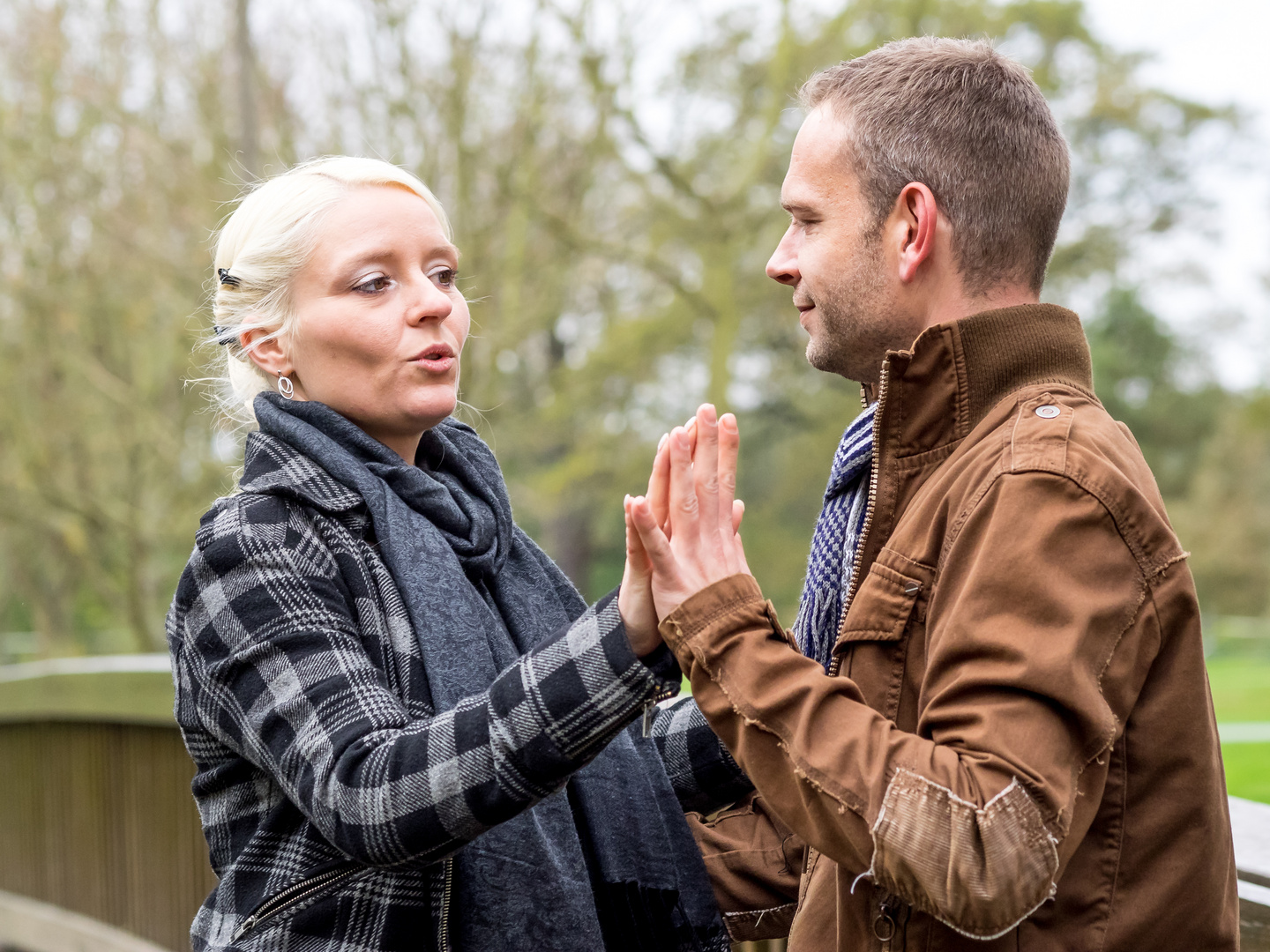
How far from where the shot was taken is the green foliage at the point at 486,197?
10016 mm

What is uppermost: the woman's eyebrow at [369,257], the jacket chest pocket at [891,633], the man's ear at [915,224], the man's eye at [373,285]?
the man's ear at [915,224]

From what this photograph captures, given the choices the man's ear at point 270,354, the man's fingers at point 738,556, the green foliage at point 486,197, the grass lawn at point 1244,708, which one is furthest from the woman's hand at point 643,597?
the green foliage at point 486,197

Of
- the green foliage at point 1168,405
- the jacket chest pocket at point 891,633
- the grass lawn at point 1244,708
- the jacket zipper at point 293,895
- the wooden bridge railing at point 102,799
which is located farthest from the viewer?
the green foliage at point 1168,405

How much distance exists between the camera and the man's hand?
166 centimetres

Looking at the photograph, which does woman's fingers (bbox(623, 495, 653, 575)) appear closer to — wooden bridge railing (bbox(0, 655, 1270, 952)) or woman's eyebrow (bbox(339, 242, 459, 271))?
woman's eyebrow (bbox(339, 242, 459, 271))

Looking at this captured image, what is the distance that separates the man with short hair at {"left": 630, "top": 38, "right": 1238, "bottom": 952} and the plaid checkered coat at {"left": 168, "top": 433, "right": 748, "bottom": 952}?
0.22 metres

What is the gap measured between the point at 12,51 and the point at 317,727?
36.8 ft

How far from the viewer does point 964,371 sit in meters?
1.76

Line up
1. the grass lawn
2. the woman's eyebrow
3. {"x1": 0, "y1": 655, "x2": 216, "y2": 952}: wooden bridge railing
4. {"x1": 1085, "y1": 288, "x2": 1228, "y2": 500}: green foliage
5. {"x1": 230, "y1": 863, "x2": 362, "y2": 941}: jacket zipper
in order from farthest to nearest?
1. {"x1": 1085, "y1": 288, "x2": 1228, "y2": 500}: green foliage
2. the grass lawn
3. {"x1": 0, "y1": 655, "x2": 216, "y2": 952}: wooden bridge railing
4. the woman's eyebrow
5. {"x1": 230, "y1": 863, "x2": 362, "y2": 941}: jacket zipper

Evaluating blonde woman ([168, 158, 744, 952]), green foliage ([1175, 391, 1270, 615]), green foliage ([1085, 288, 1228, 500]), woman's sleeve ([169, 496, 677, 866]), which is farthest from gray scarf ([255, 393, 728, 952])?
green foliage ([1175, 391, 1270, 615])

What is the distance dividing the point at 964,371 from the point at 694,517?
45 cm

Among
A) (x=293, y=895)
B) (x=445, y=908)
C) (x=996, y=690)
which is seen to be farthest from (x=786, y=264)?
(x=293, y=895)

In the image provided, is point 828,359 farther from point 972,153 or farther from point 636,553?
point 636,553

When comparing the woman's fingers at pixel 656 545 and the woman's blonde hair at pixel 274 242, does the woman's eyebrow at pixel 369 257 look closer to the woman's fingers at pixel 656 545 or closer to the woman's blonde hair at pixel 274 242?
the woman's blonde hair at pixel 274 242
